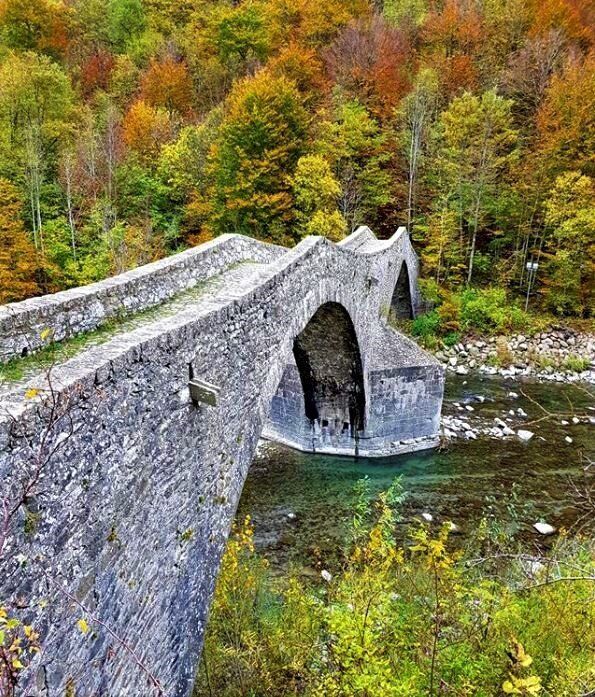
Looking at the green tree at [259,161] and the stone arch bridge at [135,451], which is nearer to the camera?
the stone arch bridge at [135,451]

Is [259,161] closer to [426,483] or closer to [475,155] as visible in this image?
[475,155]

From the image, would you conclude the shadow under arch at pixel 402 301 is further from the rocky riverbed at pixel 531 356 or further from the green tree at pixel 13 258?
the green tree at pixel 13 258

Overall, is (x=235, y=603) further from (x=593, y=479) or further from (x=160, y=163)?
(x=160, y=163)

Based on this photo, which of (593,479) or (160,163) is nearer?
(593,479)

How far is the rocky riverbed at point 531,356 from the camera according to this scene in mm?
21672

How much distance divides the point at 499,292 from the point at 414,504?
15076 mm

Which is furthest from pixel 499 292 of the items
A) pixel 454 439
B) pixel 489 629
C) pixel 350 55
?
pixel 489 629

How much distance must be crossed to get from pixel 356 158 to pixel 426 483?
1880 centimetres

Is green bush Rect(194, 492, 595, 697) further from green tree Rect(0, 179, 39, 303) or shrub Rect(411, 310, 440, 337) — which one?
green tree Rect(0, 179, 39, 303)

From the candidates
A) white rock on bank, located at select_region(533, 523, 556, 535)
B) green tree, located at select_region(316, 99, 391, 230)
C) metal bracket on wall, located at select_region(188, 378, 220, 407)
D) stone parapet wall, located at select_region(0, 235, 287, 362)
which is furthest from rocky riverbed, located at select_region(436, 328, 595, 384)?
metal bracket on wall, located at select_region(188, 378, 220, 407)

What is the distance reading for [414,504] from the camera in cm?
1293

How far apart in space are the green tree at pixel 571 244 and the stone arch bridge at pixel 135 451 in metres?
17.3

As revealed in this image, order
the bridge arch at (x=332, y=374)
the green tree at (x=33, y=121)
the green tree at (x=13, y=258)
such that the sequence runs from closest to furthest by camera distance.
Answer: the bridge arch at (x=332, y=374) < the green tree at (x=13, y=258) < the green tree at (x=33, y=121)

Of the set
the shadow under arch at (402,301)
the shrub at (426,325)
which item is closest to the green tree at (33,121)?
the shadow under arch at (402,301)
